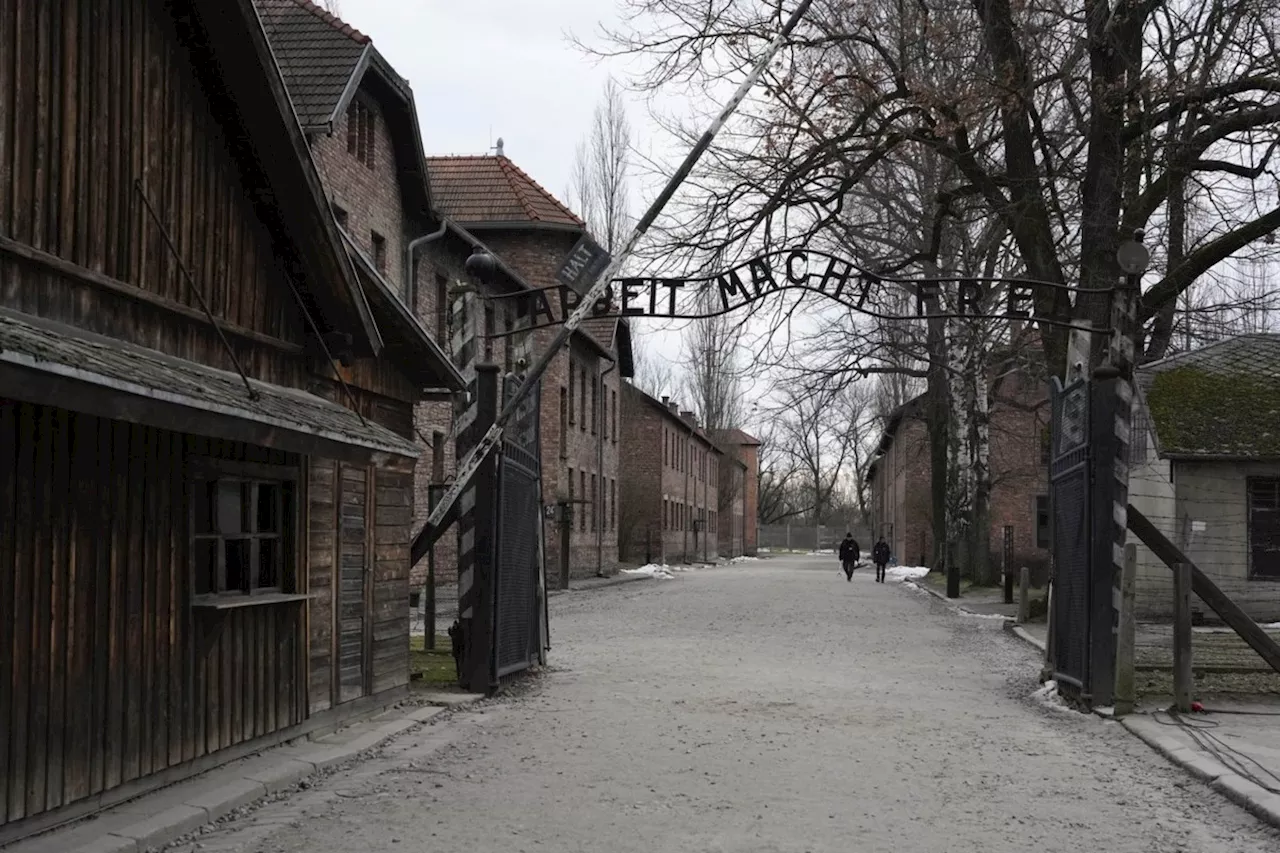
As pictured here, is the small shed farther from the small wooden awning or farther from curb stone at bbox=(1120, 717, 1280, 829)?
the small wooden awning

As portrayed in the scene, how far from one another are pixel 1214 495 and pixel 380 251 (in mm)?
16223

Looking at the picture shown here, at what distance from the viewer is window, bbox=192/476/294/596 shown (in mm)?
8992

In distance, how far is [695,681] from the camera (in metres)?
15.6

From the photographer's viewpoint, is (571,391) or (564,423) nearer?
(564,423)

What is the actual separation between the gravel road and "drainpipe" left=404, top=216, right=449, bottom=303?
15391 millimetres

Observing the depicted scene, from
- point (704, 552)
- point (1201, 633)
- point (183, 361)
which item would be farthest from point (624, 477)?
point (183, 361)

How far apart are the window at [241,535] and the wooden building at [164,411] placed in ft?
0.07

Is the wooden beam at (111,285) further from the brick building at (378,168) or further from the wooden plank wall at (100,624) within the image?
the brick building at (378,168)

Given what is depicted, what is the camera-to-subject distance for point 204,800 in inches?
313

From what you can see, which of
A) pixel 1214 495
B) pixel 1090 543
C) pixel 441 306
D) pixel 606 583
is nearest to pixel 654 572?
pixel 606 583

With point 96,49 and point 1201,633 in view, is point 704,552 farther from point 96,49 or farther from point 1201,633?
point 96,49

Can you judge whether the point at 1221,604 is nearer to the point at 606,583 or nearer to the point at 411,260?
the point at 411,260

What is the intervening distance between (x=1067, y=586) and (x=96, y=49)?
32.8 feet

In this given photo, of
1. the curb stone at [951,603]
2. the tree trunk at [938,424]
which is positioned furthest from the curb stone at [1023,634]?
the tree trunk at [938,424]
